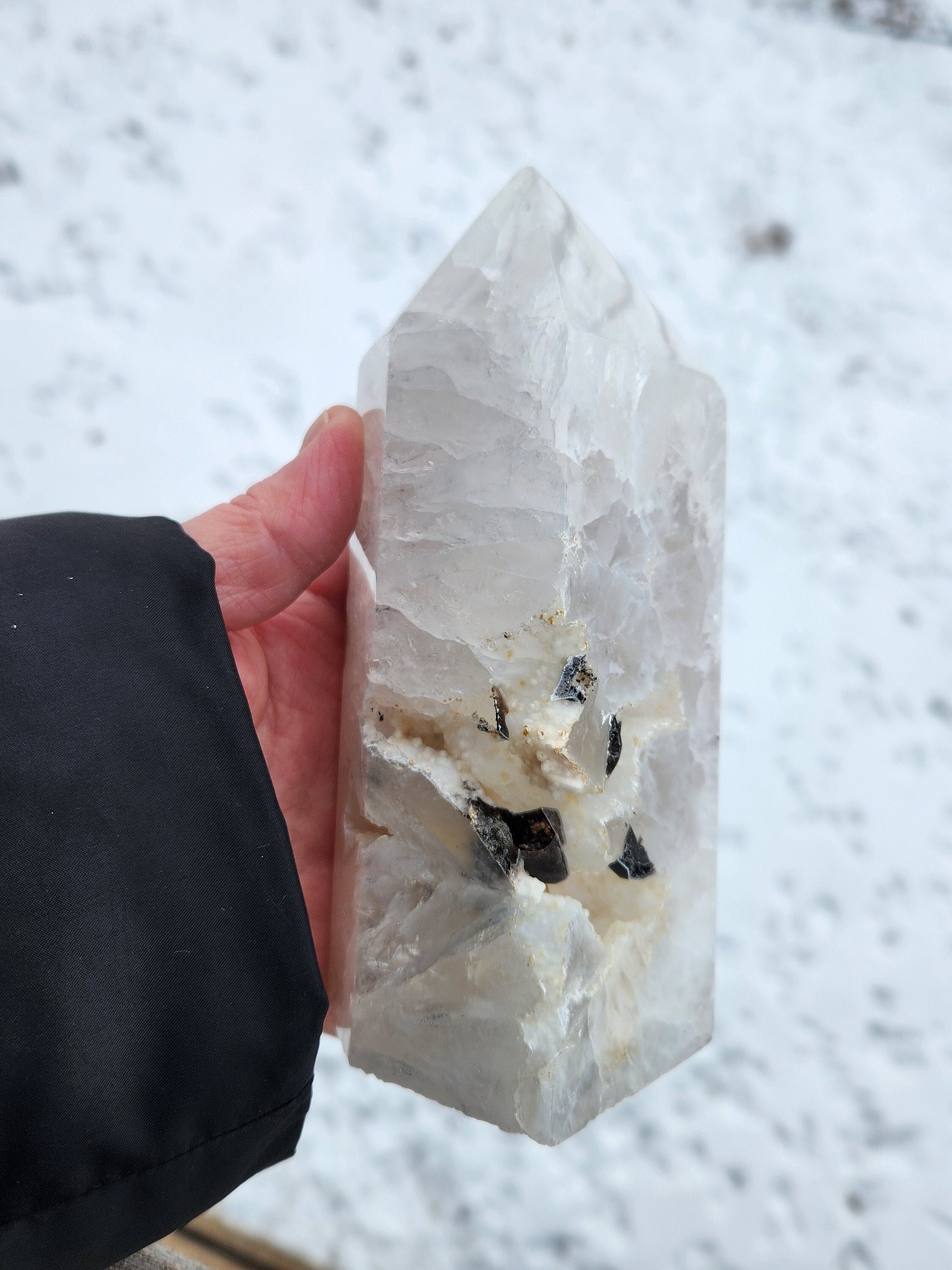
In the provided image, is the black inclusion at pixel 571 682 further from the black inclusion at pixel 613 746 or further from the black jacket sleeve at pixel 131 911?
the black jacket sleeve at pixel 131 911

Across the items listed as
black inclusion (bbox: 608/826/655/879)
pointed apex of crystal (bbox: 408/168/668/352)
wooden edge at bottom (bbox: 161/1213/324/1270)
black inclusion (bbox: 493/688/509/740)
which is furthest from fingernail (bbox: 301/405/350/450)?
wooden edge at bottom (bbox: 161/1213/324/1270)

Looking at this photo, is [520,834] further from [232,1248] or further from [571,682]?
[232,1248]

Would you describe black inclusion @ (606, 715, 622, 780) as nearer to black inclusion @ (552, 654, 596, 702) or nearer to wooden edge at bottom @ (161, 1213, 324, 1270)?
black inclusion @ (552, 654, 596, 702)

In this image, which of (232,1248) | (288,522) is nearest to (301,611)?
(288,522)

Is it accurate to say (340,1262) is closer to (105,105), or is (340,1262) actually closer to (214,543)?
(214,543)

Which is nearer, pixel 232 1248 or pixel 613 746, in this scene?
pixel 613 746

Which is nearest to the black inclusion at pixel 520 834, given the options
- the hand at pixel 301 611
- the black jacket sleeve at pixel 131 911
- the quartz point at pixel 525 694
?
the quartz point at pixel 525 694

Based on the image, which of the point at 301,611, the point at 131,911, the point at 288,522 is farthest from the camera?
the point at 301,611
